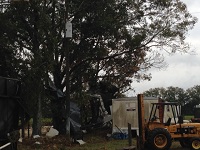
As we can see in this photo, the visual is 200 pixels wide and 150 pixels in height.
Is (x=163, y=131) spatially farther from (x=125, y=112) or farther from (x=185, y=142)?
(x=125, y=112)

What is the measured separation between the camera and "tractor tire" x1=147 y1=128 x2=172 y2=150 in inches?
661

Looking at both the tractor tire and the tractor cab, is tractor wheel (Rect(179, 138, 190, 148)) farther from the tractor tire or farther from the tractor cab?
the tractor tire

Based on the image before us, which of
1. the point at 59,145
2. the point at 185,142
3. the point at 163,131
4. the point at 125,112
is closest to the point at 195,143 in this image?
the point at 185,142

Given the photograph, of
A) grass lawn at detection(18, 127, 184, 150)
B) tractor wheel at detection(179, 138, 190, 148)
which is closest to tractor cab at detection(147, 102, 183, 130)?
tractor wheel at detection(179, 138, 190, 148)

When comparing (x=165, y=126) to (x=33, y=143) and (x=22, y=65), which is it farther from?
(x=22, y=65)

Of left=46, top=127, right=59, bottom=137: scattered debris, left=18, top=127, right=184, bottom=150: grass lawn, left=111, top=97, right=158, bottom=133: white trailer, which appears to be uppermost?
left=111, top=97, right=158, bottom=133: white trailer

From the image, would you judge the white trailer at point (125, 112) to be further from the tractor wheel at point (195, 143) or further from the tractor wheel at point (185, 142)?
the tractor wheel at point (195, 143)

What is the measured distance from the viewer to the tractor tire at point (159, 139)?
16.8 metres

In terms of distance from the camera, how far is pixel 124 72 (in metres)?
28.1

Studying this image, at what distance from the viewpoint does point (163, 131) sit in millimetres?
16953

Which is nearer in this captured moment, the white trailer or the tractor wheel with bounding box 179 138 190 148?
the tractor wheel with bounding box 179 138 190 148

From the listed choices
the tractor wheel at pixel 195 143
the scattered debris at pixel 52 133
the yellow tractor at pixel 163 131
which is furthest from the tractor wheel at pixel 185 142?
the scattered debris at pixel 52 133

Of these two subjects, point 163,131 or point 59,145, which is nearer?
point 163,131

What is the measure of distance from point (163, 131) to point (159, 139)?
0.41 metres
